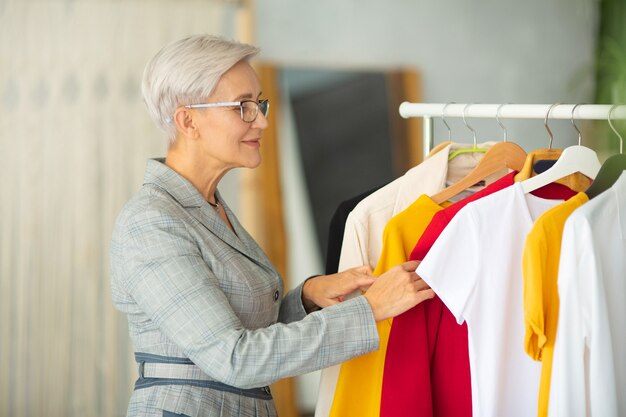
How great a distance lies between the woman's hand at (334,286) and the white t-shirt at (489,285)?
0.24m

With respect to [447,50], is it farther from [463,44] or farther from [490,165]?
[490,165]

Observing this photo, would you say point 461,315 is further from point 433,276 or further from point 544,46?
point 544,46

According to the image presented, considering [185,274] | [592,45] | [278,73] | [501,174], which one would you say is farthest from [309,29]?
[185,274]

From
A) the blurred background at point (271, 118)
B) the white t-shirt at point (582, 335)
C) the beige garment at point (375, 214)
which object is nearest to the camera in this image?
the white t-shirt at point (582, 335)

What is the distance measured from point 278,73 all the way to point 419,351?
2.50 m

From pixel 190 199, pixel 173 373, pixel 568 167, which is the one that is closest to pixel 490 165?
pixel 568 167

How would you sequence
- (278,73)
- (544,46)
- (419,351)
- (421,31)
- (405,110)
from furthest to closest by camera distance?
(544,46) < (421,31) < (278,73) < (405,110) < (419,351)

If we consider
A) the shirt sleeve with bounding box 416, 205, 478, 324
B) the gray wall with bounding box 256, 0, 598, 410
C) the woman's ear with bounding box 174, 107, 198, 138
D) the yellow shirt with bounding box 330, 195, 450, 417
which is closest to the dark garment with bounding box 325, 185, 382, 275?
the yellow shirt with bounding box 330, 195, 450, 417

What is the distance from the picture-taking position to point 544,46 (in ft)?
15.6

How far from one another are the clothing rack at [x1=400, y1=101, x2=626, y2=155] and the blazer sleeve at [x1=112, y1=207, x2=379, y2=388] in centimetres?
59

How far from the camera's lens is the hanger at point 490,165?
186 centimetres

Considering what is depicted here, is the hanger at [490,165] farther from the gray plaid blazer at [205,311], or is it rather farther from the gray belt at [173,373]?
the gray belt at [173,373]

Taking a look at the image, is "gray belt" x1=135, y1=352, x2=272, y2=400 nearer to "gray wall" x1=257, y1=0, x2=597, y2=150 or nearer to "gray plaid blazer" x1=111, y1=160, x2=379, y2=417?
"gray plaid blazer" x1=111, y1=160, x2=379, y2=417

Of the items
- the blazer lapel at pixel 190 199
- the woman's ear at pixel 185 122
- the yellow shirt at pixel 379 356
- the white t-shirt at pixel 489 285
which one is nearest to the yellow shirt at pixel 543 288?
the white t-shirt at pixel 489 285
